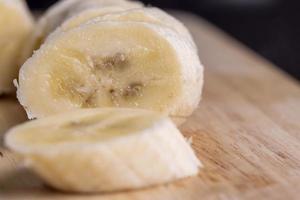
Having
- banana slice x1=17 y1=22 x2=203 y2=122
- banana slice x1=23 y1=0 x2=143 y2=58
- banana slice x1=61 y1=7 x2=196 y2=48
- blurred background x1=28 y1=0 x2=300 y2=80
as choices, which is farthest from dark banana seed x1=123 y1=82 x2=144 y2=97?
blurred background x1=28 y1=0 x2=300 y2=80

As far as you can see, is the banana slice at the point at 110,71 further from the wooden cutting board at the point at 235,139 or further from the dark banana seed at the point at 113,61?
the wooden cutting board at the point at 235,139

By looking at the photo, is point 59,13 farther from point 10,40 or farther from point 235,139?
point 235,139

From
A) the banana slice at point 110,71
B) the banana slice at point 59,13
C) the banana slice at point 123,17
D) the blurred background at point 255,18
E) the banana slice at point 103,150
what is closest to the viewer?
the banana slice at point 103,150

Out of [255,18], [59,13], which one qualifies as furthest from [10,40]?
[255,18]

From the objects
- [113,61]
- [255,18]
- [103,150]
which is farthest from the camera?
[255,18]

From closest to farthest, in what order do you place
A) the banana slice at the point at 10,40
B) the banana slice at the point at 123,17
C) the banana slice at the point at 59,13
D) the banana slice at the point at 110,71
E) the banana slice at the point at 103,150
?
1. the banana slice at the point at 103,150
2. the banana slice at the point at 110,71
3. the banana slice at the point at 123,17
4. the banana slice at the point at 59,13
5. the banana slice at the point at 10,40

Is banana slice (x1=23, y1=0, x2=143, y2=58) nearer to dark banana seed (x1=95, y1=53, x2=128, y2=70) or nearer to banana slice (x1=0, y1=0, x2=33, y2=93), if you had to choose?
banana slice (x1=0, y1=0, x2=33, y2=93)

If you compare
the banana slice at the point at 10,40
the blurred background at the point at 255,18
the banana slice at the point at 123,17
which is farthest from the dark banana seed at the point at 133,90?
the blurred background at the point at 255,18
